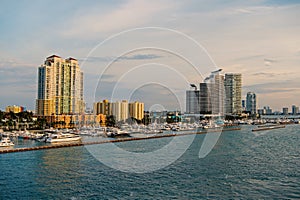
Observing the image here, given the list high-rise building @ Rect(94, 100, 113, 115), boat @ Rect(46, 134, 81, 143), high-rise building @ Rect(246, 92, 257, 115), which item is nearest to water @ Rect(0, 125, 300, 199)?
boat @ Rect(46, 134, 81, 143)

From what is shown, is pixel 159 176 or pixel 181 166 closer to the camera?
pixel 159 176

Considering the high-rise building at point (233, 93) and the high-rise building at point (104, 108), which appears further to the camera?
the high-rise building at point (233, 93)

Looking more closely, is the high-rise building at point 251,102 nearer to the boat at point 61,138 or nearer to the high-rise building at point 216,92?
the high-rise building at point 216,92

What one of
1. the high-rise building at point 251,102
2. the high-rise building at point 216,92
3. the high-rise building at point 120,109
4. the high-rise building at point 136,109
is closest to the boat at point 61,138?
the high-rise building at point 120,109

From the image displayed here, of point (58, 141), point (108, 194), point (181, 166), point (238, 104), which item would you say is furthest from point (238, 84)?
point (108, 194)

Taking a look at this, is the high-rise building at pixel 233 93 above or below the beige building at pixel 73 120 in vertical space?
above

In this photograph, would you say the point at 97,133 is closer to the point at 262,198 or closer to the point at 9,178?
the point at 9,178

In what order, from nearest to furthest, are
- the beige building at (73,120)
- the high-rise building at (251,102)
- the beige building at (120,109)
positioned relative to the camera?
1. the beige building at (120,109)
2. the beige building at (73,120)
3. the high-rise building at (251,102)
